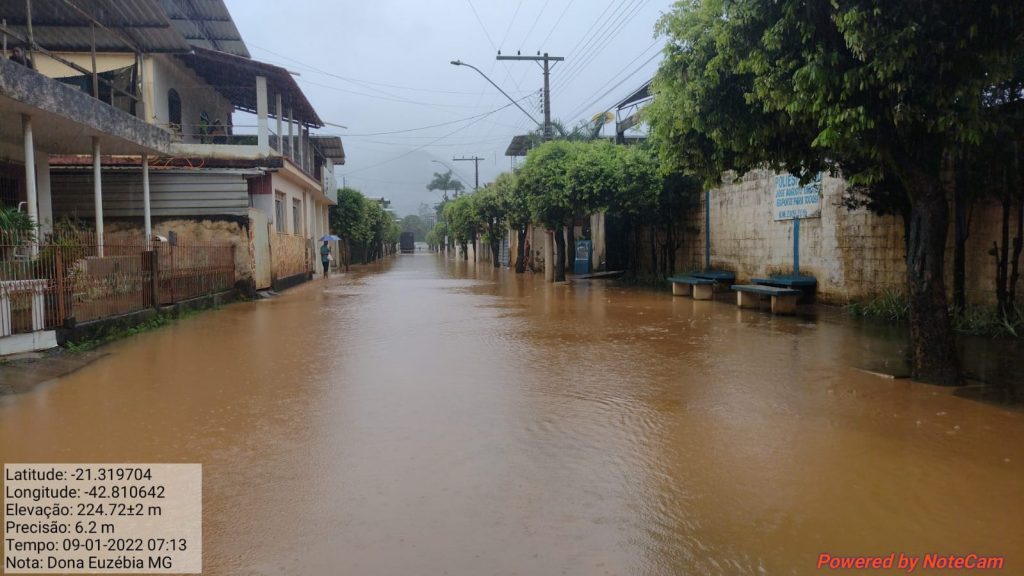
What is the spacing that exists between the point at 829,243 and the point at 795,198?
1.62m

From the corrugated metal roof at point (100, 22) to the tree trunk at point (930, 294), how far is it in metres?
13.8

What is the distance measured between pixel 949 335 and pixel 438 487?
18.2ft

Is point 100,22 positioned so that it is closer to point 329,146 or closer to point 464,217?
point 329,146

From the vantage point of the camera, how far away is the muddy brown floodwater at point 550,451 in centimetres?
332

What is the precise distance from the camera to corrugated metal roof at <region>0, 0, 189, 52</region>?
13648 mm

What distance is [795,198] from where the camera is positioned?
48.4ft

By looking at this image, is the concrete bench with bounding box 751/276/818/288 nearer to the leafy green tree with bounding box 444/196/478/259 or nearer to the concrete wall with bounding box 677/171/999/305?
the concrete wall with bounding box 677/171/999/305

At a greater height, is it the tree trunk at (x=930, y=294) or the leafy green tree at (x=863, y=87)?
the leafy green tree at (x=863, y=87)

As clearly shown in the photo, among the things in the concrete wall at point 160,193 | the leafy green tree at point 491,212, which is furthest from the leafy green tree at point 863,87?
the leafy green tree at point 491,212

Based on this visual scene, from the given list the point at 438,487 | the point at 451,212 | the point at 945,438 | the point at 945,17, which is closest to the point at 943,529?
the point at 945,438

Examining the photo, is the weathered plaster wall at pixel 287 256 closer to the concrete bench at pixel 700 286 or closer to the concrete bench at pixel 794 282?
the concrete bench at pixel 700 286

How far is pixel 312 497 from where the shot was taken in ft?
12.9

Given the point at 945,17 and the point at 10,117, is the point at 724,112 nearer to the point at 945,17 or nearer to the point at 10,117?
the point at 945,17

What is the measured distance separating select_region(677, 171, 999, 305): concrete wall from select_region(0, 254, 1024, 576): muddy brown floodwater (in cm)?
302
